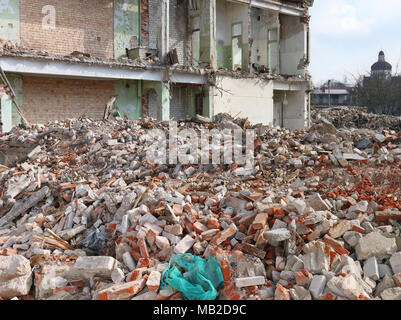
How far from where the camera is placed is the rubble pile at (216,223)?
438 centimetres

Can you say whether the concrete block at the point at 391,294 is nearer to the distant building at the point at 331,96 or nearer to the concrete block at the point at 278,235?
the concrete block at the point at 278,235

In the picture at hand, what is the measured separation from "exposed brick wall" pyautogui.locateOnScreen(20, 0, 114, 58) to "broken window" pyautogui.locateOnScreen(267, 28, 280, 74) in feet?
30.1

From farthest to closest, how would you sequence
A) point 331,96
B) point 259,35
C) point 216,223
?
point 331,96
point 259,35
point 216,223

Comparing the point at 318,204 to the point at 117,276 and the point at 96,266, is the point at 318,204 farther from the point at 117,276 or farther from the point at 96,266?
the point at 96,266

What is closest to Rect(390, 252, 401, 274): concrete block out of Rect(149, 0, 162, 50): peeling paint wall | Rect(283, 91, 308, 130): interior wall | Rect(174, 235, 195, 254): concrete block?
Rect(174, 235, 195, 254): concrete block

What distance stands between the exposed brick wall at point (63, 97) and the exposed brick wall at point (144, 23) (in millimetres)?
2480

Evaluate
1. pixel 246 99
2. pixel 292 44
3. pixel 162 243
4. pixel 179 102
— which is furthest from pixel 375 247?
pixel 292 44

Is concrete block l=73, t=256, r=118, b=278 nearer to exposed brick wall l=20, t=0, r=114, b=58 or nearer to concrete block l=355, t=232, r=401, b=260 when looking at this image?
concrete block l=355, t=232, r=401, b=260

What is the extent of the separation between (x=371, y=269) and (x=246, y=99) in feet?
49.4

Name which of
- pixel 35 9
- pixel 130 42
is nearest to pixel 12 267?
pixel 35 9

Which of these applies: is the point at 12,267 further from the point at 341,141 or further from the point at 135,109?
the point at 135,109

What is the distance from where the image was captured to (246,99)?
18.9 metres

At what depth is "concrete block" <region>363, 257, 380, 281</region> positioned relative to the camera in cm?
429

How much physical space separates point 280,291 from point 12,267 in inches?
124
